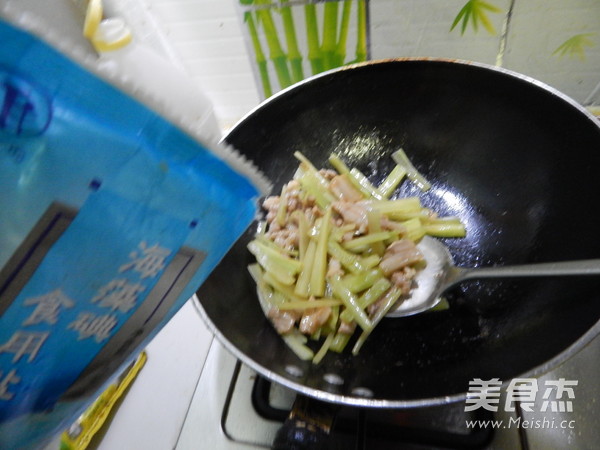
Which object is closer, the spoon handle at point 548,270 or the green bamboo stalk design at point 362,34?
the spoon handle at point 548,270

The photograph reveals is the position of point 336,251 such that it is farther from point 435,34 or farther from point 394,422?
point 435,34

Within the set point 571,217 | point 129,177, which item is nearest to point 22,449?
point 129,177

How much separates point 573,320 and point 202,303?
0.49 meters

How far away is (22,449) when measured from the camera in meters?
0.34

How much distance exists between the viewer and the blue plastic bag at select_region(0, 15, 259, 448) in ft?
0.83

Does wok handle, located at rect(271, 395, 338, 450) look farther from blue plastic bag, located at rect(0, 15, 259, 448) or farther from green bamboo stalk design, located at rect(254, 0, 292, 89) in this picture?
green bamboo stalk design, located at rect(254, 0, 292, 89)

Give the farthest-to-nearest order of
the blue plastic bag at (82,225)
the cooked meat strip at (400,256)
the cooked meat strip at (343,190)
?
1. the cooked meat strip at (343,190)
2. the cooked meat strip at (400,256)
3. the blue plastic bag at (82,225)

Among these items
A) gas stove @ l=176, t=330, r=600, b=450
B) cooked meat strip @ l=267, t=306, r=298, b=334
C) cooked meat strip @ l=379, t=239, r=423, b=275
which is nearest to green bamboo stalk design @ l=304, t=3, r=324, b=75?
cooked meat strip @ l=379, t=239, r=423, b=275

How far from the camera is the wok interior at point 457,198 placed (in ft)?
1.79

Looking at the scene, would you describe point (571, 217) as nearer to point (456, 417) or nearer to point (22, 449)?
point (456, 417)

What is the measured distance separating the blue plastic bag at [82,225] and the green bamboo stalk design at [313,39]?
0.62 m

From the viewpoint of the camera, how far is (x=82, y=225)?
290 millimetres

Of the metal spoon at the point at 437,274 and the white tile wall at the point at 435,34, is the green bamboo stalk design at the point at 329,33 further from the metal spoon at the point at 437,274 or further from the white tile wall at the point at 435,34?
the metal spoon at the point at 437,274

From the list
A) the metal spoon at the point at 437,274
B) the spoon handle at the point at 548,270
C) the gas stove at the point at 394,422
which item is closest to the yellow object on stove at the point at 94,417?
the gas stove at the point at 394,422
